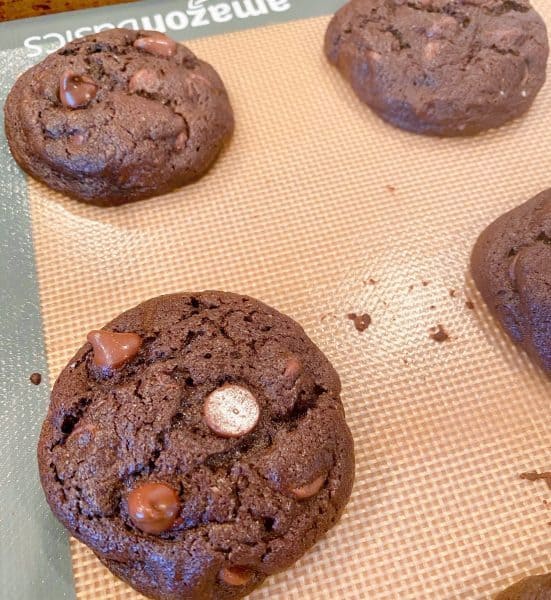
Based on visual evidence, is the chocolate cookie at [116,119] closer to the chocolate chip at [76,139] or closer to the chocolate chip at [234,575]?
the chocolate chip at [76,139]

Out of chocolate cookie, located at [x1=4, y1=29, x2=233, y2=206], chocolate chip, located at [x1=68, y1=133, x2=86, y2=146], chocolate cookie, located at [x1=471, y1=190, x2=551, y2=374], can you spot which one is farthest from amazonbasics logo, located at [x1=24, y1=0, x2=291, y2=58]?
chocolate cookie, located at [x1=471, y1=190, x2=551, y2=374]

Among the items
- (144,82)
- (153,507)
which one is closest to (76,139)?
(144,82)

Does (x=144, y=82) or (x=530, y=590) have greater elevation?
(x=144, y=82)

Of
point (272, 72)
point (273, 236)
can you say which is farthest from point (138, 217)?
point (272, 72)

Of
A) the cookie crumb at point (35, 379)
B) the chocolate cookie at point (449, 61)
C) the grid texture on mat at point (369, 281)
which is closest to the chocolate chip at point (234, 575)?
the grid texture on mat at point (369, 281)

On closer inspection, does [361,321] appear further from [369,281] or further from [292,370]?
[292,370]

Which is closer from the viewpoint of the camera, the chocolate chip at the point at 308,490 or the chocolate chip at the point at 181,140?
the chocolate chip at the point at 308,490
